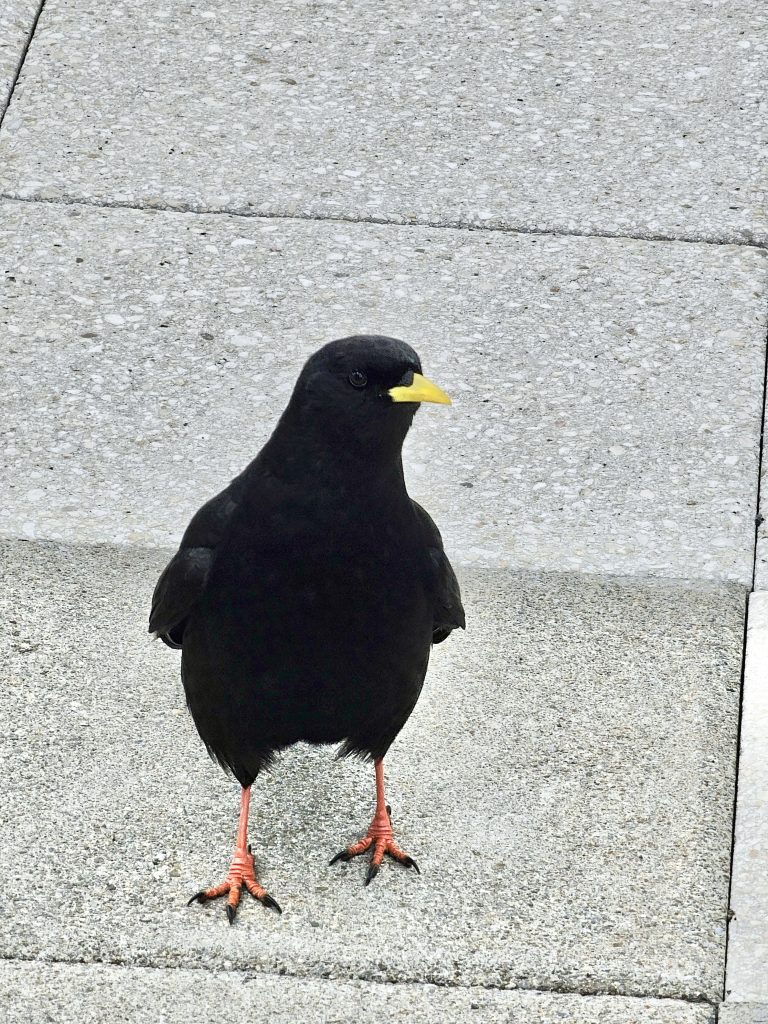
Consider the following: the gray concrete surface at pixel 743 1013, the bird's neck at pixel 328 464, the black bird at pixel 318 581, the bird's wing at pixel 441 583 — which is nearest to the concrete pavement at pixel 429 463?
the gray concrete surface at pixel 743 1013

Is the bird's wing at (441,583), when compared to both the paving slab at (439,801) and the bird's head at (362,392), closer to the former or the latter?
the bird's head at (362,392)

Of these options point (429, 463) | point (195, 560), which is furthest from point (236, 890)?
point (429, 463)

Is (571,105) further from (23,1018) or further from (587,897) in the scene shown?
(23,1018)

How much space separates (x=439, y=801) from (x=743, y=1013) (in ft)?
3.35

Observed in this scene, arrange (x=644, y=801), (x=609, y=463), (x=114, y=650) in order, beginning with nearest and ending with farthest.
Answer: (x=644, y=801)
(x=114, y=650)
(x=609, y=463)

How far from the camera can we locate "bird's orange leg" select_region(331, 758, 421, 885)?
396 cm

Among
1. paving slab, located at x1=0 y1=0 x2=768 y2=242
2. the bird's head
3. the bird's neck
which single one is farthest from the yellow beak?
paving slab, located at x1=0 y1=0 x2=768 y2=242

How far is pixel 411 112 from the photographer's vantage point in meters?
7.01

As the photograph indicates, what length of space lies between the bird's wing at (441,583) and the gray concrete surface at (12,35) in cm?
396

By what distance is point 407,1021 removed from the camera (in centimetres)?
352

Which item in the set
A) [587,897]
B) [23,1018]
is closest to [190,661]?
[23,1018]

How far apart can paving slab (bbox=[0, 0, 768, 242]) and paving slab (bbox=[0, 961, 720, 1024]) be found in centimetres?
366

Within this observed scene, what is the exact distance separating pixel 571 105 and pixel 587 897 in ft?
14.1

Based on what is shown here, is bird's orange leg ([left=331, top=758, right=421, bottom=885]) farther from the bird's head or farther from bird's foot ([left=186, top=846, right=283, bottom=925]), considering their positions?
the bird's head
